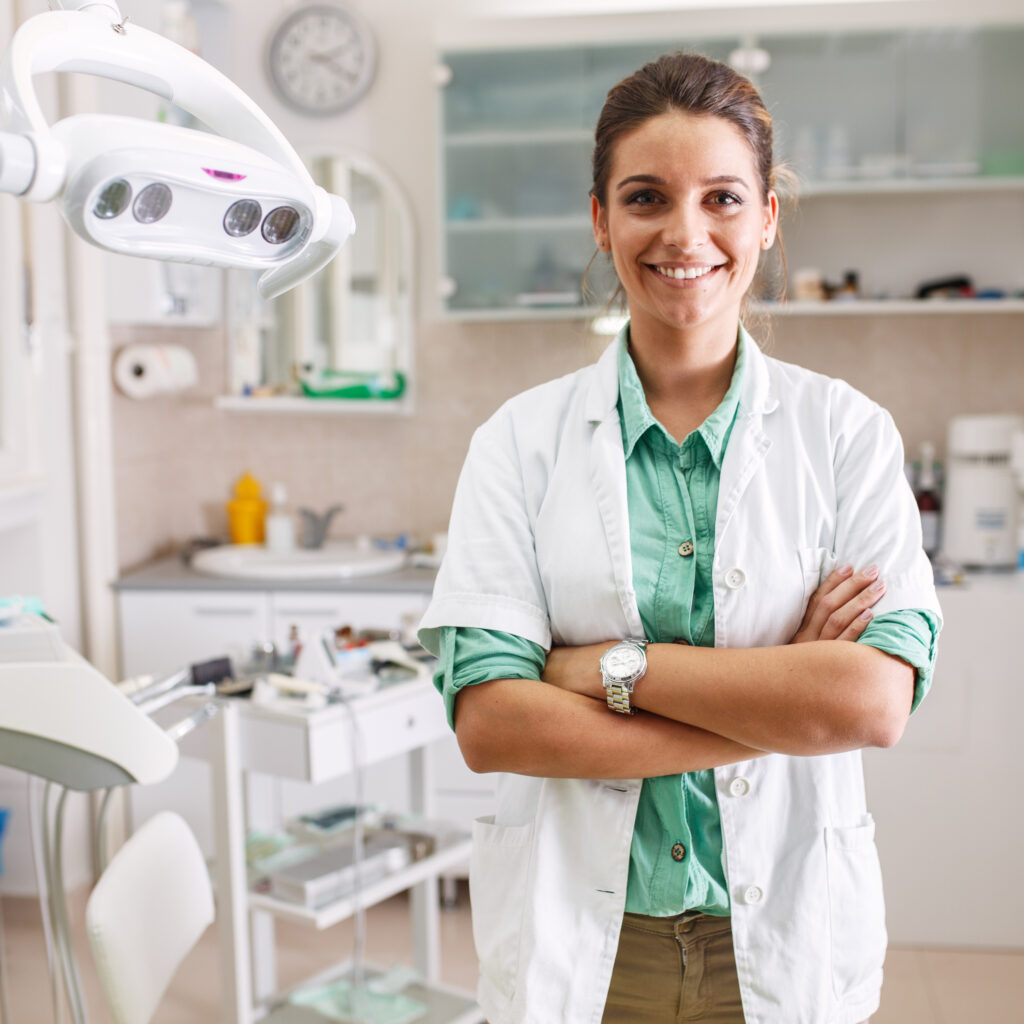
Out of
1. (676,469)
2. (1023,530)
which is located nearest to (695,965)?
(676,469)

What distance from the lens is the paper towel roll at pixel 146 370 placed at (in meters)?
3.25

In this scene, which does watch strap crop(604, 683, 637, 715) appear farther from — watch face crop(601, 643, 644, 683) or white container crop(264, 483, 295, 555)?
white container crop(264, 483, 295, 555)

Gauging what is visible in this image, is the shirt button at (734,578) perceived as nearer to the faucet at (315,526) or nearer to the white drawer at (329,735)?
the white drawer at (329,735)

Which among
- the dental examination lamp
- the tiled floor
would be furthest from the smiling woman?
the tiled floor

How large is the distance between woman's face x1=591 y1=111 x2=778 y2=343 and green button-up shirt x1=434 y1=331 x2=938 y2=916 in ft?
0.38

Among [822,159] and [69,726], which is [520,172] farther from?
[69,726]

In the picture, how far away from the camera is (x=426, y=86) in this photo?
11.3ft

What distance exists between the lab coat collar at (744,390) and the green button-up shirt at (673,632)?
1 cm

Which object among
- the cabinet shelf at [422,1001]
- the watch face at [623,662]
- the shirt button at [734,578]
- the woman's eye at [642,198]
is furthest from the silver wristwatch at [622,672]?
the cabinet shelf at [422,1001]

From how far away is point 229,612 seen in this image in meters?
3.07

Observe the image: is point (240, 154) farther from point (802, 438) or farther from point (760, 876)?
point (760, 876)

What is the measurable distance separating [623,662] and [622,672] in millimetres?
10

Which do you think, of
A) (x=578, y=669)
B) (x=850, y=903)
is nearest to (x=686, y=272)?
(x=578, y=669)

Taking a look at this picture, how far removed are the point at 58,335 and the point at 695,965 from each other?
8.09ft
